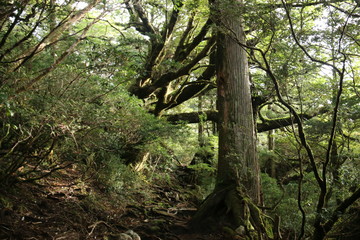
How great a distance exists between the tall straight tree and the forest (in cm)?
3

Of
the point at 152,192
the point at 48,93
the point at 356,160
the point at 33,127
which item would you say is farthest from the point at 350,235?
the point at 152,192

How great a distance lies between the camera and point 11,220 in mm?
3732

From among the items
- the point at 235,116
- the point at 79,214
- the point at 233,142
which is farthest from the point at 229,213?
the point at 79,214

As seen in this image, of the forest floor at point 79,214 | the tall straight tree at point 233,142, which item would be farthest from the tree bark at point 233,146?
the forest floor at point 79,214

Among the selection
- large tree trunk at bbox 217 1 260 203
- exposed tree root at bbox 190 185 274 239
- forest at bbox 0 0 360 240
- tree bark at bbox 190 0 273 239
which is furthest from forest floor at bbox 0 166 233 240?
large tree trunk at bbox 217 1 260 203

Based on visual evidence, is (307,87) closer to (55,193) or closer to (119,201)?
(119,201)

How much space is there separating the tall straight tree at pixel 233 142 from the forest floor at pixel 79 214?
1.98 ft

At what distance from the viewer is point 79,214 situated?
15.9ft

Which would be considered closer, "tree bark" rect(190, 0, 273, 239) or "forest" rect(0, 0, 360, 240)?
"forest" rect(0, 0, 360, 240)

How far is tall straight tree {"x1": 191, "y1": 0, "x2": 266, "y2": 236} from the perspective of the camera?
205 inches

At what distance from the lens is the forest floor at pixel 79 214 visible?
3898mm

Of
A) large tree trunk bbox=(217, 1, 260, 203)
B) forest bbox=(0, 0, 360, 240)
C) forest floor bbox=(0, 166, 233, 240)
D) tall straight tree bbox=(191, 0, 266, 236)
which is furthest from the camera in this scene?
large tree trunk bbox=(217, 1, 260, 203)

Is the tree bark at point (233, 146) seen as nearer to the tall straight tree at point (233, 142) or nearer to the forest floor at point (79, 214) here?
the tall straight tree at point (233, 142)

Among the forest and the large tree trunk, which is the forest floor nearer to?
the forest
